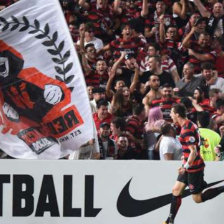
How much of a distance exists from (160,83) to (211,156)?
110 inches

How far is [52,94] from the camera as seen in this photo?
10828 mm

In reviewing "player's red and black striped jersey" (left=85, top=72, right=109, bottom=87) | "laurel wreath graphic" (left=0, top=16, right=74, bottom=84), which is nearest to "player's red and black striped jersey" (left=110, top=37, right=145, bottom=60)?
"player's red and black striped jersey" (left=85, top=72, right=109, bottom=87)

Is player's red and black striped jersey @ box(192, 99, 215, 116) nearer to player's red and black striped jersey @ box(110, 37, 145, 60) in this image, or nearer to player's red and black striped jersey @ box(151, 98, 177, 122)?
player's red and black striped jersey @ box(151, 98, 177, 122)

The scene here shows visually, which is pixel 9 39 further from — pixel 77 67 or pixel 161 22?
pixel 161 22

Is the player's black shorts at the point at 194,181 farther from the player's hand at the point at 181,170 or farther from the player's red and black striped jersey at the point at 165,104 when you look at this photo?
the player's red and black striped jersey at the point at 165,104

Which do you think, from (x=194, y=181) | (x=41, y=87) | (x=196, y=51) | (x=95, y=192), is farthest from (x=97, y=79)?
(x=194, y=181)

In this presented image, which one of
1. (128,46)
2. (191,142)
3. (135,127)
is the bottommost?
(128,46)

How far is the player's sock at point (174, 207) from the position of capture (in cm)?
1084

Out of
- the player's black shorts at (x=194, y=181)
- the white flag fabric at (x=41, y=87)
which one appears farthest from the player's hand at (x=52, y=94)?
the player's black shorts at (x=194, y=181)

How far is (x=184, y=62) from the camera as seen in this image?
15.2 meters

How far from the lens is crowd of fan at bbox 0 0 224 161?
39.8ft

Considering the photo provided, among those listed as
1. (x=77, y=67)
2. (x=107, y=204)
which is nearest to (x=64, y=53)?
(x=77, y=67)

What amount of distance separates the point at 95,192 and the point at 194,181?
112 centimetres

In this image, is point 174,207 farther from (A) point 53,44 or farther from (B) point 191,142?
(A) point 53,44
